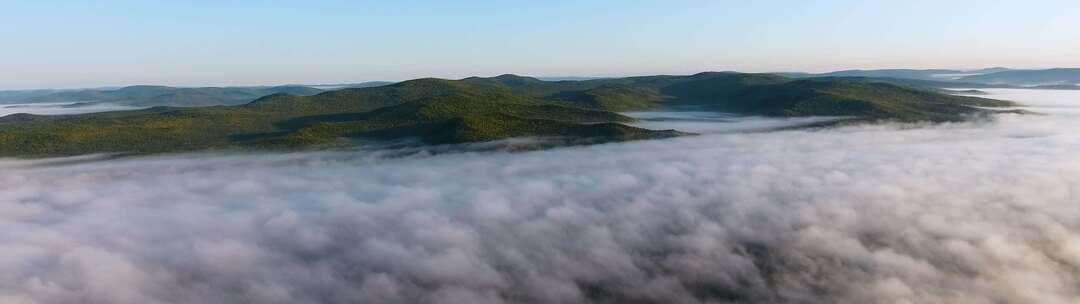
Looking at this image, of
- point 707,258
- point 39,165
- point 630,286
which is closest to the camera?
point 630,286

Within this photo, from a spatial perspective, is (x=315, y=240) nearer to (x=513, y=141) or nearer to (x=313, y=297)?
(x=313, y=297)

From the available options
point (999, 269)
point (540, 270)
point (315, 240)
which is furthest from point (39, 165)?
point (999, 269)

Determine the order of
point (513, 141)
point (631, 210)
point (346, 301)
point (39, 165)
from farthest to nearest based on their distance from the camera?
point (513, 141)
point (39, 165)
point (631, 210)
point (346, 301)

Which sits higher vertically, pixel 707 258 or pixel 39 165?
pixel 39 165

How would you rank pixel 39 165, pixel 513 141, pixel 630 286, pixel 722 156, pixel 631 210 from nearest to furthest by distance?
pixel 630 286, pixel 631 210, pixel 39 165, pixel 722 156, pixel 513 141

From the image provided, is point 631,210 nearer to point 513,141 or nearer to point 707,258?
point 707,258

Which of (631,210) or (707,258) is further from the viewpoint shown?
(631,210)

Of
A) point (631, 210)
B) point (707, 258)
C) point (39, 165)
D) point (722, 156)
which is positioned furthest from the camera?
point (722, 156)

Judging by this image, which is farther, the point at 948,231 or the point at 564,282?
the point at 948,231

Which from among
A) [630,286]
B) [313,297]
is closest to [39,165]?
[313,297]
